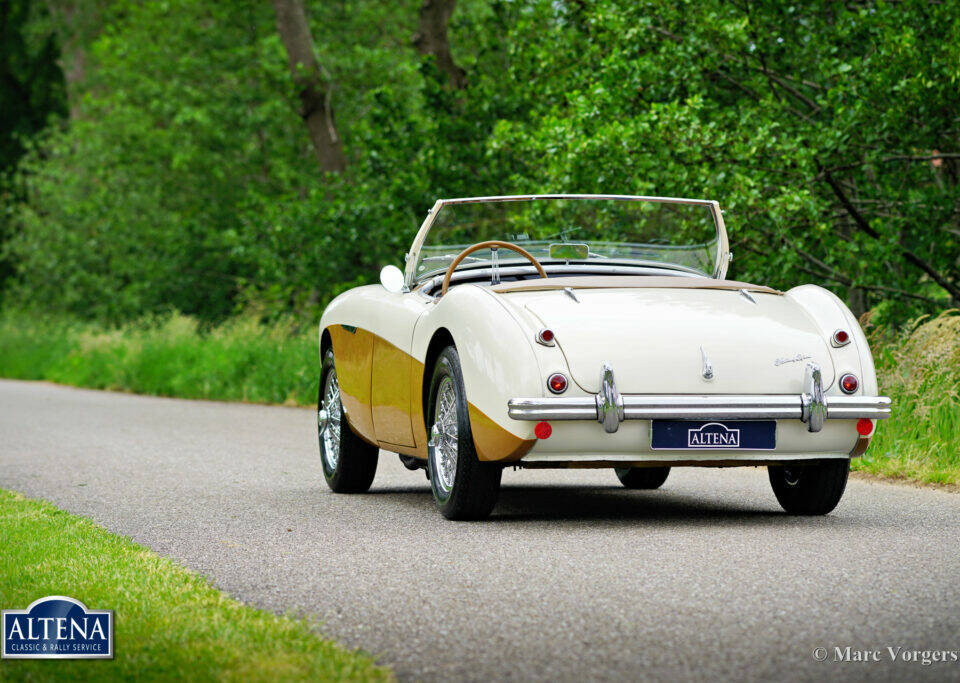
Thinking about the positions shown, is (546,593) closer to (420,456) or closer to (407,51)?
(420,456)

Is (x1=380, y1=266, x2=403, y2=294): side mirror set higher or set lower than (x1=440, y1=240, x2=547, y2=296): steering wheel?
lower

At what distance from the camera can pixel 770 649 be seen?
13.4 ft

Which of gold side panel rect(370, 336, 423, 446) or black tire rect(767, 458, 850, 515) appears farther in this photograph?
gold side panel rect(370, 336, 423, 446)

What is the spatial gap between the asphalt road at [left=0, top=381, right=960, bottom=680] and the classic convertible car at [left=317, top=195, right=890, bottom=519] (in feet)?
1.17

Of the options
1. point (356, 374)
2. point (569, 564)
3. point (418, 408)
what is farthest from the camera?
point (356, 374)

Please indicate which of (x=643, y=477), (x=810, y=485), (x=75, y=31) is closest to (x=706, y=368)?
(x=810, y=485)

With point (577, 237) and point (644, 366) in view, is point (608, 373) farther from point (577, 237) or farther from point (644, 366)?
point (577, 237)

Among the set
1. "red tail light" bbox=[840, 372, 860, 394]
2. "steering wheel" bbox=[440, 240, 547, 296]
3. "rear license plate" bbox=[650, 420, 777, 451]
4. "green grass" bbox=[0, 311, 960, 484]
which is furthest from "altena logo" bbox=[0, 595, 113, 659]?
"green grass" bbox=[0, 311, 960, 484]

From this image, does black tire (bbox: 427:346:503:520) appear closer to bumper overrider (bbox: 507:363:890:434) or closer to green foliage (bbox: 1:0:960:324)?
bumper overrider (bbox: 507:363:890:434)

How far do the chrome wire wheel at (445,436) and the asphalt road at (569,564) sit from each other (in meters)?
0.26

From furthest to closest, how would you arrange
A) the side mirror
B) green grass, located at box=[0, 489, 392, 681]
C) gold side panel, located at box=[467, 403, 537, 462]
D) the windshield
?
the windshield → the side mirror → gold side panel, located at box=[467, 403, 537, 462] → green grass, located at box=[0, 489, 392, 681]

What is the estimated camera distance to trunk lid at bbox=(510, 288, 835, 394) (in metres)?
6.43

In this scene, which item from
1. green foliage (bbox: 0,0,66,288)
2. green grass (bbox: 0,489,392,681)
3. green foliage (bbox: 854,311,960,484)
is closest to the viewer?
green grass (bbox: 0,489,392,681)

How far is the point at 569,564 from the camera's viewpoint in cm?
564
